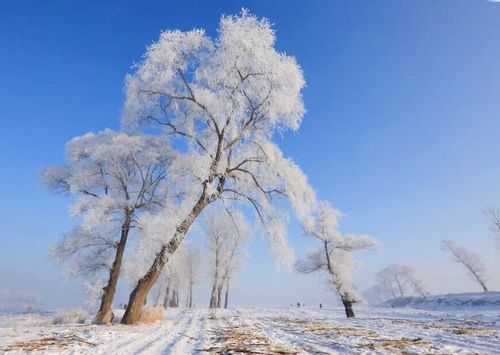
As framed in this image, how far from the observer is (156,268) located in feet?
27.2

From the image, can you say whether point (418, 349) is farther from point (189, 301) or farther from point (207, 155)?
point (189, 301)

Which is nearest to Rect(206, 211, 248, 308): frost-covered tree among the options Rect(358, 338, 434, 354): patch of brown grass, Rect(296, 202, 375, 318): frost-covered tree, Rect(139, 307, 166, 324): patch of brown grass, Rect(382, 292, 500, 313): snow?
Rect(296, 202, 375, 318): frost-covered tree

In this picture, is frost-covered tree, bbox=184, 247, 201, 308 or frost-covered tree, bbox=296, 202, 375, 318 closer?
frost-covered tree, bbox=296, 202, 375, 318

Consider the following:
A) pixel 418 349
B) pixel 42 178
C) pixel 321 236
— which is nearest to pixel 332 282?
pixel 321 236

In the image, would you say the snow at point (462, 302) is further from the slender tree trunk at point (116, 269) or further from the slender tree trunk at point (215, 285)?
the slender tree trunk at point (116, 269)

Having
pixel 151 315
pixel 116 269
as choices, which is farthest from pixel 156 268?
pixel 116 269

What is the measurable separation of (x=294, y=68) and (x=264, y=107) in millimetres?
1672

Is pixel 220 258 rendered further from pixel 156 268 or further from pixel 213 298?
pixel 156 268

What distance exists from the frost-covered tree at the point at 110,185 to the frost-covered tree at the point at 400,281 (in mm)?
67770

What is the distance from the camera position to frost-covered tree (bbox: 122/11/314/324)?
348 inches

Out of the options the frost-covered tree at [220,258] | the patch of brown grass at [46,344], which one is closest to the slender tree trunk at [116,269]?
the patch of brown grass at [46,344]

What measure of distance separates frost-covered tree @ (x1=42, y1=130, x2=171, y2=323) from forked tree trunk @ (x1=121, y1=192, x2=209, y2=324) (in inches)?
118

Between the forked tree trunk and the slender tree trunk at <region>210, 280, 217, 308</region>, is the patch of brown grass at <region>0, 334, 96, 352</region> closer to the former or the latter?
the forked tree trunk

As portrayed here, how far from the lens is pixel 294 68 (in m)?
9.30
